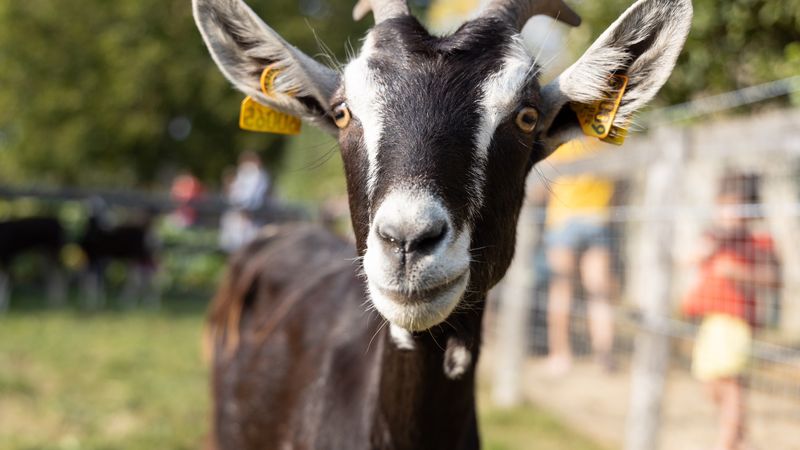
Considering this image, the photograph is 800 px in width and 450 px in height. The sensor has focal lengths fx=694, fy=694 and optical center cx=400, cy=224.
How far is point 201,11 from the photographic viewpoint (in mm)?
2449

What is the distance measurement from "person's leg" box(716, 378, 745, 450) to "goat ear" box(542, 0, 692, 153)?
8.90 feet

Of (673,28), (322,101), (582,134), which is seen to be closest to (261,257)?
(322,101)

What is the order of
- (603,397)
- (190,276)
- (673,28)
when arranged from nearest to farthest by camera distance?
(673,28), (603,397), (190,276)

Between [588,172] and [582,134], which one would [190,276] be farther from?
[582,134]

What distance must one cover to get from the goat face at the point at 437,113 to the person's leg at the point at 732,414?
273 cm

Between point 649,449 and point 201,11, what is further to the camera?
point 649,449

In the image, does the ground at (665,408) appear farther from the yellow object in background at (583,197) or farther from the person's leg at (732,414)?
the yellow object in background at (583,197)

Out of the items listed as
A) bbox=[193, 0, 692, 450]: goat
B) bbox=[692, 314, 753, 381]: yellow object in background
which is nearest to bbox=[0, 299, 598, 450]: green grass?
bbox=[692, 314, 753, 381]: yellow object in background

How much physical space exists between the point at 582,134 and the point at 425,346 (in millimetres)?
937

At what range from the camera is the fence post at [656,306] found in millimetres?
4684

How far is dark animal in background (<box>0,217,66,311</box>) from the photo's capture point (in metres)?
9.65

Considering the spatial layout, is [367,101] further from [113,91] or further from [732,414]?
[113,91]

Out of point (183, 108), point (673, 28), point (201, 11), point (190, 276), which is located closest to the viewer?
point (673, 28)

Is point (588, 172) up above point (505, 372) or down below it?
above
